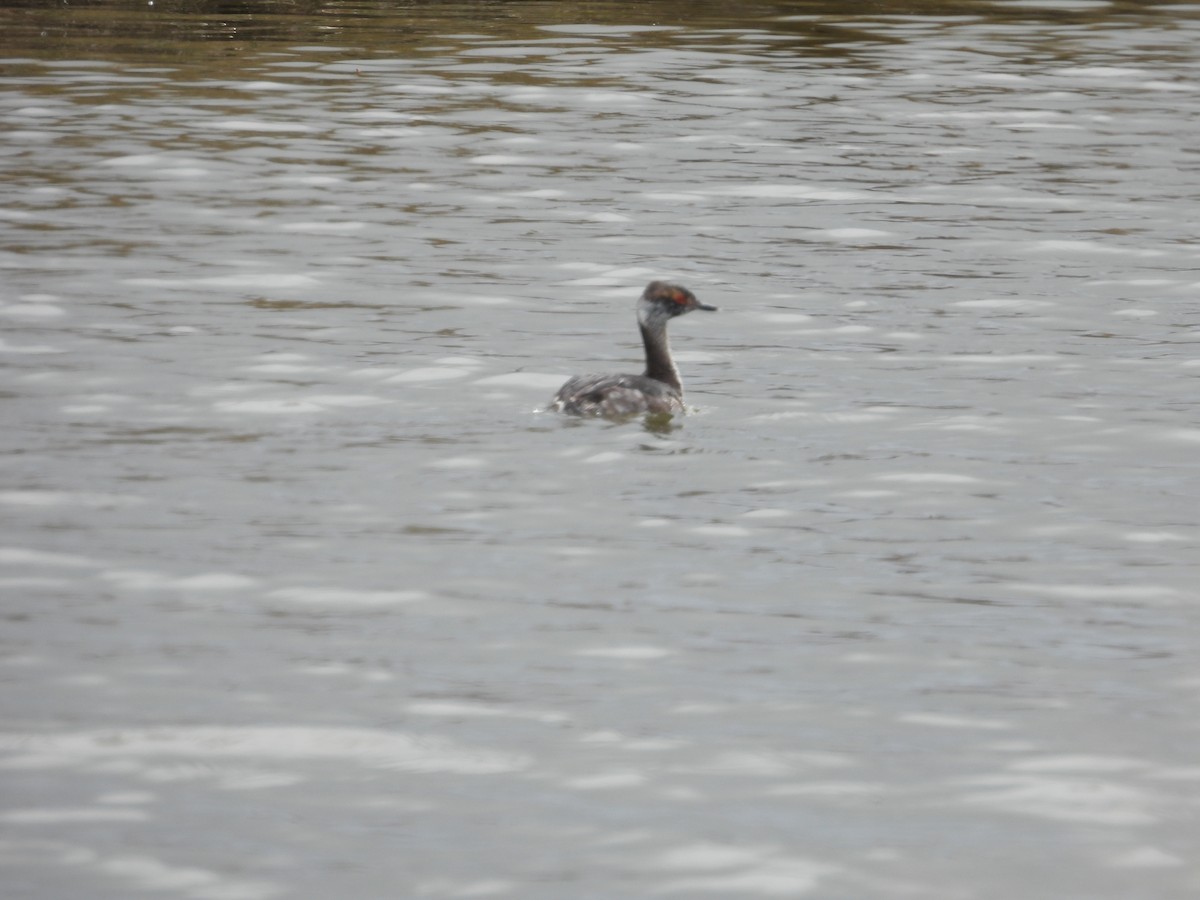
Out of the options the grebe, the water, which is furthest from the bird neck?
the water

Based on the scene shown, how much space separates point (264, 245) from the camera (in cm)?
1986

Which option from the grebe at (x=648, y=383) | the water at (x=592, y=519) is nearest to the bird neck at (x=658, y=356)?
the grebe at (x=648, y=383)

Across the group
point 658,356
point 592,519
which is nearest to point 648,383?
point 658,356

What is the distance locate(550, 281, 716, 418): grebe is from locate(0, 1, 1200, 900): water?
0.64ft

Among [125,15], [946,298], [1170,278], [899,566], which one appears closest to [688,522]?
[899,566]

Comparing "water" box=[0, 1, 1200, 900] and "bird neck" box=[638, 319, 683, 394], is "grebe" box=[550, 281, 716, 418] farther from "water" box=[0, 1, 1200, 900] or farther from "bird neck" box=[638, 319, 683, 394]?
"water" box=[0, 1, 1200, 900]

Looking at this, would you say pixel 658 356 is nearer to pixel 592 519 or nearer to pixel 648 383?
pixel 648 383

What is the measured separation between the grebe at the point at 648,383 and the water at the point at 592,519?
0.64 ft

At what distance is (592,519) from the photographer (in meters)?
11.7

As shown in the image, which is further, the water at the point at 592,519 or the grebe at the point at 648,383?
the grebe at the point at 648,383

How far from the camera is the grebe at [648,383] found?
1386 centimetres

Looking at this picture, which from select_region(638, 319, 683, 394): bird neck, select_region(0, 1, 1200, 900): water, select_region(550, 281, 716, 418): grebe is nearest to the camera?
select_region(0, 1, 1200, 900): water

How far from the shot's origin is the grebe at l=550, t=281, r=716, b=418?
13.9 meters

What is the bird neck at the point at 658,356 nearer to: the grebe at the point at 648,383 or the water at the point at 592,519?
the grebe at the point at 648,383
